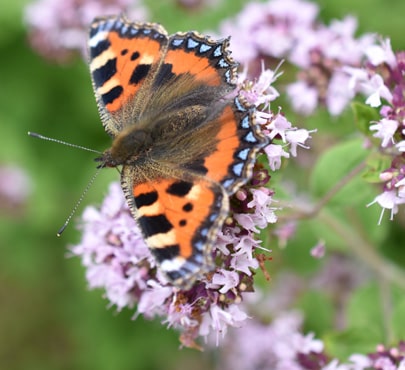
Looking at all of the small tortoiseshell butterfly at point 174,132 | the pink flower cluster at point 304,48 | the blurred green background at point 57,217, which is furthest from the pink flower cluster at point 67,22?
the small tortoiseshell butterfly at point 174,132

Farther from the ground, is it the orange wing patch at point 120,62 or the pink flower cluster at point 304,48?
the pink flower cluster at point 304,48

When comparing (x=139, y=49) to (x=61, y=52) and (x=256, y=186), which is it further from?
(x=61, y=52)

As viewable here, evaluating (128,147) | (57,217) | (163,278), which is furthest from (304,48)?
(57,217)

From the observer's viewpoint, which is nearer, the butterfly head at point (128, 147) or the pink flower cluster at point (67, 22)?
the butterfly head at point (128, 147)

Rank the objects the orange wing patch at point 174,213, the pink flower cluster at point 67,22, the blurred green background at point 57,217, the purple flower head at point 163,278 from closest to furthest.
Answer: the orange wing patch at point 174,213 < the purple flower head at point 163,278 < the pink flower cluster at point 67,22 < the blurred green background at point 57,217

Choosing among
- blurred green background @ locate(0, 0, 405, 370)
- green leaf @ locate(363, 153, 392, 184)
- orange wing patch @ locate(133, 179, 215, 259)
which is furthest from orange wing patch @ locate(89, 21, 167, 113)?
blurred green background @ locate(0, 0, 405, 370)

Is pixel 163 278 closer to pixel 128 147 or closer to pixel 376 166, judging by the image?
pixel 128 147

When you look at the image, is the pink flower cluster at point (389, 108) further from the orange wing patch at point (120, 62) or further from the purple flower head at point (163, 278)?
the orange wing patch at point (120, 62)
